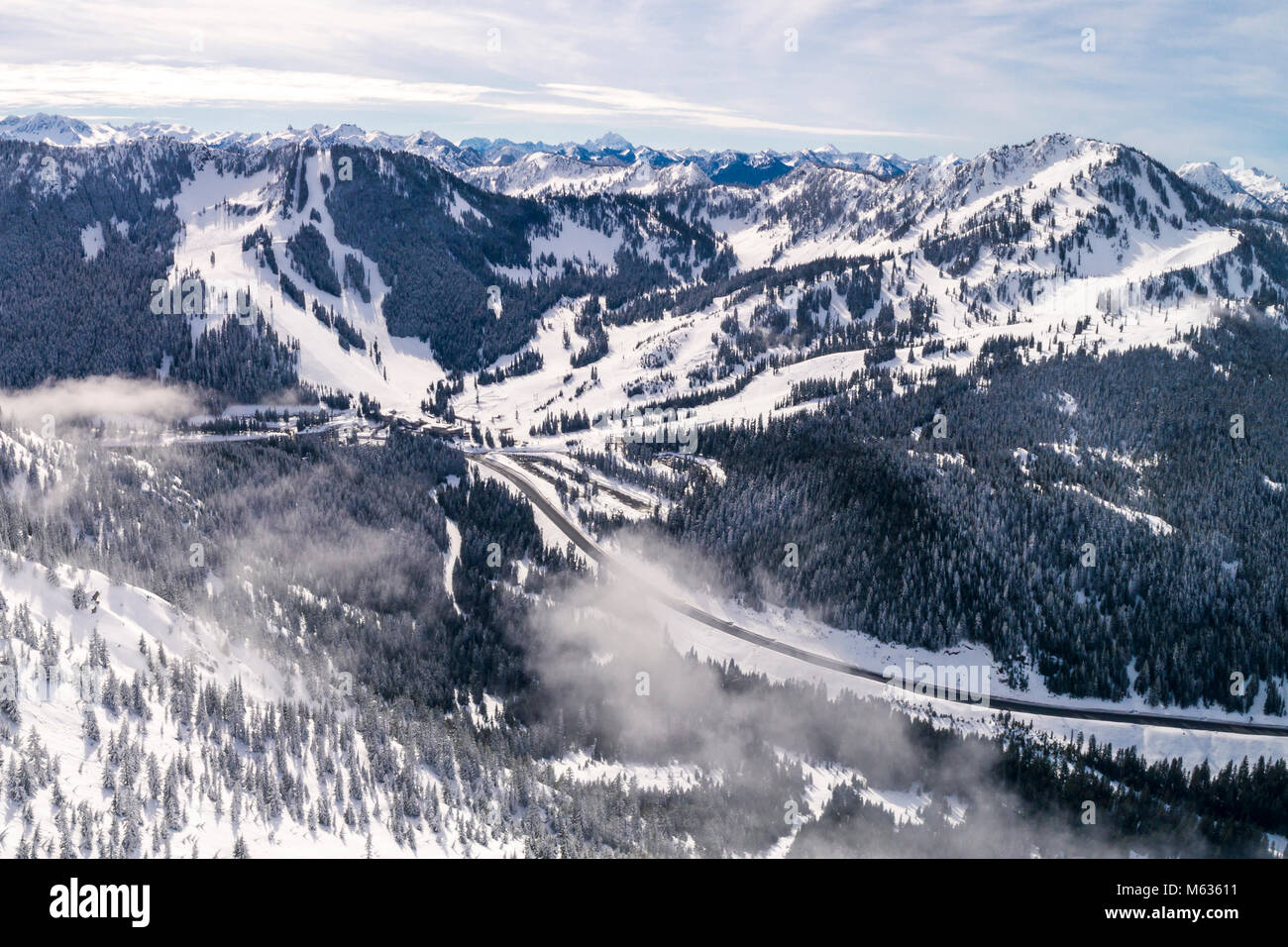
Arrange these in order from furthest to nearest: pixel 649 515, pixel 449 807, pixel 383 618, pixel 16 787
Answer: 1. pixel 649 515
2. pixel 383 618
3. pixel 449 807
4. pixel 16 787

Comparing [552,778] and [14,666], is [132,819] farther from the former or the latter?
[552,778]

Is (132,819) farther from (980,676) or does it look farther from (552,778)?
(980,676)

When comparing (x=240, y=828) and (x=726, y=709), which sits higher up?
(x=240, y=828)

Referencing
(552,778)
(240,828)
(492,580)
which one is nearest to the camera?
(240,828)

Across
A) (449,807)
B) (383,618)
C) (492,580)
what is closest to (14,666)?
(449,807)

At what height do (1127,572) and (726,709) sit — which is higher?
(1127,572)

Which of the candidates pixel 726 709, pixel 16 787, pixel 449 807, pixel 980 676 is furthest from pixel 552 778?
pixel 980 676

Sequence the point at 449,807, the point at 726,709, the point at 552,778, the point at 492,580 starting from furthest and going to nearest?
the point at 492,580, the point at 726,709, the point at 552,778, the point at 449,807
